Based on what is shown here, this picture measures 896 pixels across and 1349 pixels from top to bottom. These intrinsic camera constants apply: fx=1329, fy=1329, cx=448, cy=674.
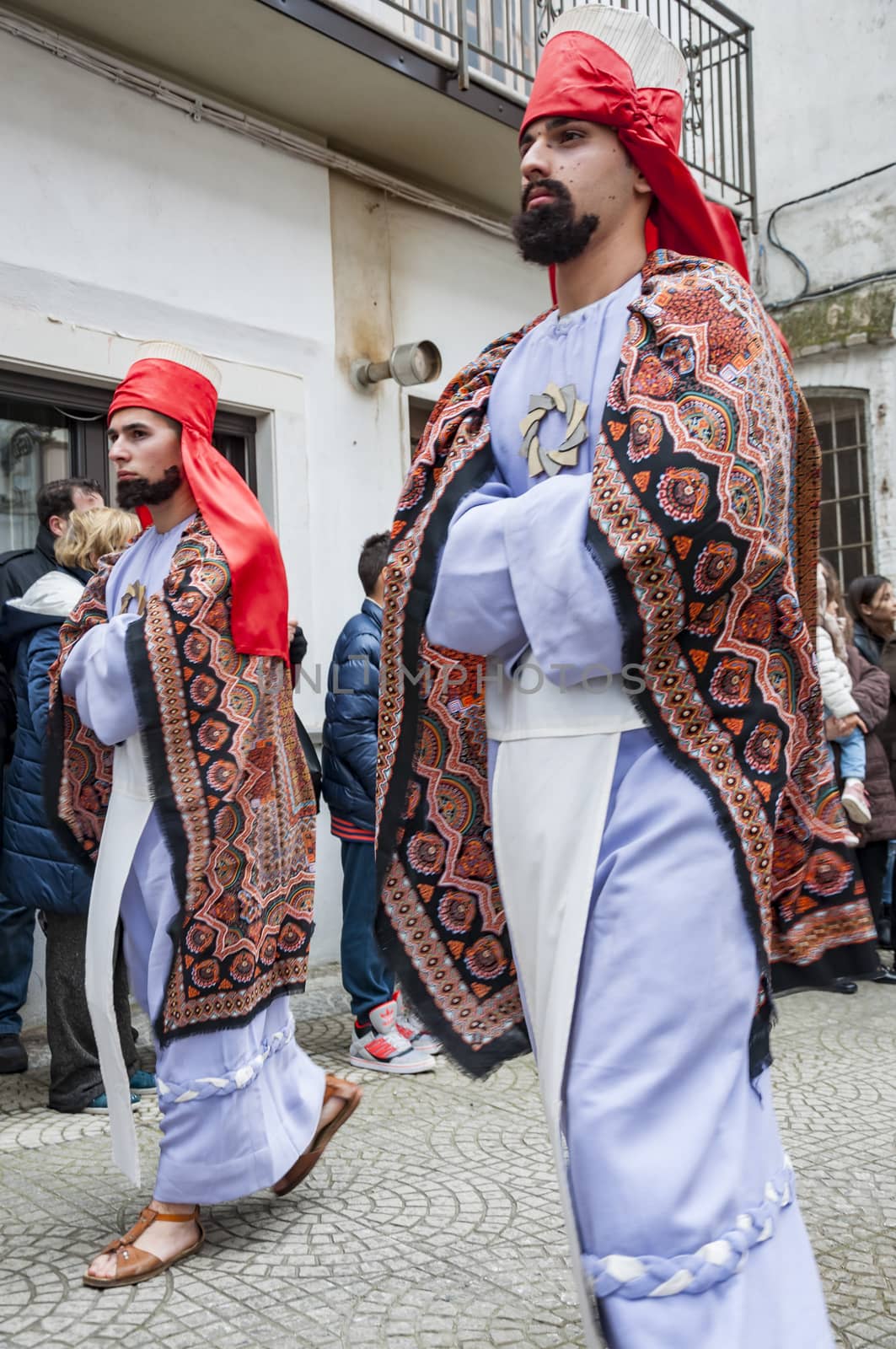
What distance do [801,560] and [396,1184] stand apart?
84.4 inches

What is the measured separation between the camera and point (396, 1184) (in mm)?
3533

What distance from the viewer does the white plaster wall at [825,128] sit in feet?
34.7

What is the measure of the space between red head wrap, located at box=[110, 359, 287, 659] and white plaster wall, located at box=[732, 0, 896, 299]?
27.4 feet

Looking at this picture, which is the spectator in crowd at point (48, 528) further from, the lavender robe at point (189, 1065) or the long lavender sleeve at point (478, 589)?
the long lavender sleeve at point (478, 589)

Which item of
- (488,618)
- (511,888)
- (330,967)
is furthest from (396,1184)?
(330,967)

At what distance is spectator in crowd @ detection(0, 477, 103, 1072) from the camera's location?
488 cm

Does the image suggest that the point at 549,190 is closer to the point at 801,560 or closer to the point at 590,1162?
the point at 801,560

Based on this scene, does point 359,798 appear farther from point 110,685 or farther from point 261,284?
point 261,284

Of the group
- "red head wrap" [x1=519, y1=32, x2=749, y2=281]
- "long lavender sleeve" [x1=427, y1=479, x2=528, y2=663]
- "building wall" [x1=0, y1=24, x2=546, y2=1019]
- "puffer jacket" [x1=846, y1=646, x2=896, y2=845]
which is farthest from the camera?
"puffer jacket" [x1=846, y1=646, x2=896, y2=845]

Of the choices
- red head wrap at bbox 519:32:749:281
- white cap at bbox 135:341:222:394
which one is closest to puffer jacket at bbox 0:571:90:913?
white cap at bbox 135:341:222:394

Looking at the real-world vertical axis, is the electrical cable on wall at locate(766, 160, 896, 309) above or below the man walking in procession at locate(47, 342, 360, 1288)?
above

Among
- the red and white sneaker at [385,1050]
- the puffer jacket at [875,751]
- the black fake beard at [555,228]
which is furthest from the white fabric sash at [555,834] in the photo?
the puffer jacket at [875,751]

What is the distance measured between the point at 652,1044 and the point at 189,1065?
1723 millimetres

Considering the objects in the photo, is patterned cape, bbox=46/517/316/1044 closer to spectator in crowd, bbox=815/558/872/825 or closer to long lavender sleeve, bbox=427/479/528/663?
long lavender sleeve, bbox=427/479/528/663
